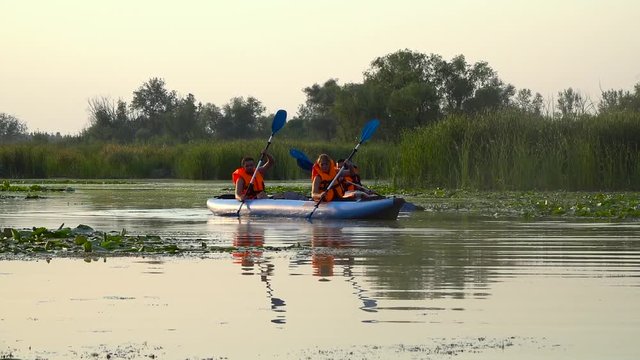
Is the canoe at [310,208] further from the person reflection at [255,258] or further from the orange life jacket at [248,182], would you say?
the person reflection at [255,258]

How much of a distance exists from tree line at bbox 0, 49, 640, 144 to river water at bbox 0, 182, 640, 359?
1835 inches

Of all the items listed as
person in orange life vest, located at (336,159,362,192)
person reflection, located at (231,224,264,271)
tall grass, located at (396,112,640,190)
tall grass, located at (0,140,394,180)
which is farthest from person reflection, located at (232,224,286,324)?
tall grass, located at (0,140,394,180)

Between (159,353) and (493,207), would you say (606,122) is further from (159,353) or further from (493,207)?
(159,353)

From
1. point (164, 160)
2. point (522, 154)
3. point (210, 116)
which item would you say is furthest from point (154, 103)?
point (522, 154)

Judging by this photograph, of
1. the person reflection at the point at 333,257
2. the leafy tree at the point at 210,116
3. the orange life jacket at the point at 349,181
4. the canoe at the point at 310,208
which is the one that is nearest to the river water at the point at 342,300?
the person reflection at the point at 333,257

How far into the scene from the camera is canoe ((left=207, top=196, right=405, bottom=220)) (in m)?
22.0

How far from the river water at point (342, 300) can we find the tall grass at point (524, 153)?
1284cm

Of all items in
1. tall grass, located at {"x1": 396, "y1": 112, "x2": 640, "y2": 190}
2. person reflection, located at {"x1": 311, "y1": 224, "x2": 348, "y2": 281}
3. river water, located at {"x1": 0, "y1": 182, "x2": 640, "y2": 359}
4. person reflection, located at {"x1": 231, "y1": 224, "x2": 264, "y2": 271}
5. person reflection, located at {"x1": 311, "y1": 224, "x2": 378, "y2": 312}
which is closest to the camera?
river water, located at {"x1": 0, "y1": 182, "x2": 640, "y2": 359}

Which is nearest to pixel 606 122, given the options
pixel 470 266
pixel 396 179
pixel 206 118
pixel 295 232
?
pixel 396 179

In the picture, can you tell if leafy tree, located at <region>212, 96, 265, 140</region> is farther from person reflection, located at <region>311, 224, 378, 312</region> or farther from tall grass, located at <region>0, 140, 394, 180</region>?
person reflection, located at <region>311, 224, 378, 312</region>

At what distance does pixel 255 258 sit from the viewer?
14586 millimetres

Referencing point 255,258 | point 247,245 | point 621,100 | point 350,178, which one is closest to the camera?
point 255,258

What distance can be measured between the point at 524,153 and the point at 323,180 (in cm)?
956

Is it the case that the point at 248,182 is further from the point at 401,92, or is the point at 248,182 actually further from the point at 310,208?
the point at 401,92
